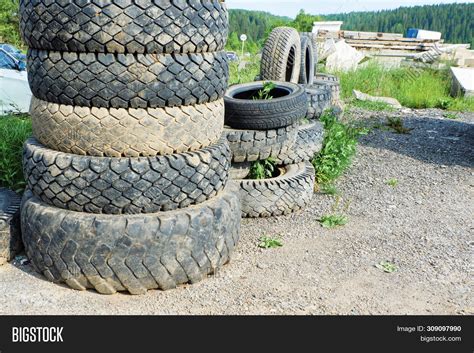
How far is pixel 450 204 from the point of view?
15.9 feet

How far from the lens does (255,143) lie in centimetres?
432

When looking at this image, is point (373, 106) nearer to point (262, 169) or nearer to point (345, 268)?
point (262, 169)

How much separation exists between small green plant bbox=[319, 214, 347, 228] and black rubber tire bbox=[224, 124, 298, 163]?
2.52ft

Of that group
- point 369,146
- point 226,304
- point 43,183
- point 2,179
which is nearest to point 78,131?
point 43,183

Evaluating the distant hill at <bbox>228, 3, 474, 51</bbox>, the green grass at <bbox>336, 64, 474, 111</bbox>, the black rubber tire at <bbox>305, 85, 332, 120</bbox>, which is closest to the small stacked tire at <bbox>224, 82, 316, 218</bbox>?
the black rubber tire at <bbox>305, 85, 332, 120</bbox>

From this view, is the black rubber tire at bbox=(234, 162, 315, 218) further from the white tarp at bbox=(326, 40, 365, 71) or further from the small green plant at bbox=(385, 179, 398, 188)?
the white tarp at bbox=(326, 40, 365, 71)

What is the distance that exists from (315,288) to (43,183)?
1972 mm

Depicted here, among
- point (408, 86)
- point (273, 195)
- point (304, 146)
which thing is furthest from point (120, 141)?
point (408, 86)

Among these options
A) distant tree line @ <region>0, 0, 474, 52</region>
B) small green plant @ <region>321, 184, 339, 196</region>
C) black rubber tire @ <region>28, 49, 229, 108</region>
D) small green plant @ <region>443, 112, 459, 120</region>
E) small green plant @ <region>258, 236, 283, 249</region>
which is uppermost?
distant tree line @ <region>0, 0, 474, 52</region>

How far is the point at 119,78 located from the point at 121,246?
1.05 metres

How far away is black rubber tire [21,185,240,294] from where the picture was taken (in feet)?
9.53

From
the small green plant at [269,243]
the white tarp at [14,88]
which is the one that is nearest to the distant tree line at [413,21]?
the white tarp at [14,88]

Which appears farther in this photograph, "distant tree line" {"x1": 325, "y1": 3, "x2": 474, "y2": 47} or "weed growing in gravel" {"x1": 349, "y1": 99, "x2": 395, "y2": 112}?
"distant tree line" {"x1": 325, "y1": 3, "x2": 474, "y2": 47}

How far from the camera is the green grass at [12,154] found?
4.25 meters
